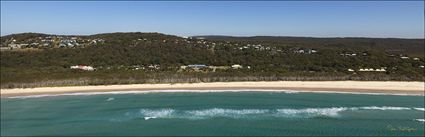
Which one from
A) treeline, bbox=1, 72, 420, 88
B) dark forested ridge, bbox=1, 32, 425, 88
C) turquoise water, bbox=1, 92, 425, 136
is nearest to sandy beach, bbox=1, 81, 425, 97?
treeline, bbox=1, 72, 420, 88

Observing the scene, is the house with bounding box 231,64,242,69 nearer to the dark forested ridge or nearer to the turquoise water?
the dark forested ridge

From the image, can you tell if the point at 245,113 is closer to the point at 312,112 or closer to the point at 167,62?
the point at 312,112

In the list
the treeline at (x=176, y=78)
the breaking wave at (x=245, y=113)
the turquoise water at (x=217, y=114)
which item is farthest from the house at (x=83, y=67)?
the breaking wave at (x=245, y=113)

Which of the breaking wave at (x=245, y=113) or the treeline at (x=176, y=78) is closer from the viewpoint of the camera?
the breaking wave at (x=245, y=113)

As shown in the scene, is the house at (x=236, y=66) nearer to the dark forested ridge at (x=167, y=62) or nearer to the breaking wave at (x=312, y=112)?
the dark forested ridge at (x=167, y=62)

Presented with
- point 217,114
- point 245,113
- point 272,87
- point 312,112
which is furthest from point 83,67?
point 312,112
